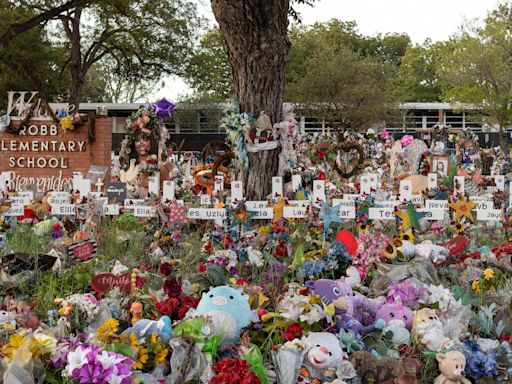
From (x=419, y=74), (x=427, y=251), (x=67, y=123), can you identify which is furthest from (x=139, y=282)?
(x=419, y=74)

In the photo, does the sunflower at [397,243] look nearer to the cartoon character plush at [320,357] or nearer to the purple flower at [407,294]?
the purple flower at [407,294]

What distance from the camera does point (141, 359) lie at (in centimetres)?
328

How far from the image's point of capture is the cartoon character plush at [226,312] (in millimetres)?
3473

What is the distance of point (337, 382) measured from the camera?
3139 mm

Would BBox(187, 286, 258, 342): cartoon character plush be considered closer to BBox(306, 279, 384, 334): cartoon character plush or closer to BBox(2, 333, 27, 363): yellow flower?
BBox(306, 279, 384, 334): cartoon character plush

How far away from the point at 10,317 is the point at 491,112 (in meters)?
33.3

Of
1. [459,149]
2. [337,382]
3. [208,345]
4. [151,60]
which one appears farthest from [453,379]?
[151,60]

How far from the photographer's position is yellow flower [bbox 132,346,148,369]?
3.23 metres

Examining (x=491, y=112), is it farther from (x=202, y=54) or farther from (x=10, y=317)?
(x=10, y=317)

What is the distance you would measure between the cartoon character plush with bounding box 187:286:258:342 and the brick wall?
8613 mm

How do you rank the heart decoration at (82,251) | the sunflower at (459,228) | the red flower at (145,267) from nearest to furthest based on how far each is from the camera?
the heart decoration at (82,251)
the red flower at (145,267)
the sunflower at (459,228)

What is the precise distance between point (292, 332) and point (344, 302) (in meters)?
0.46

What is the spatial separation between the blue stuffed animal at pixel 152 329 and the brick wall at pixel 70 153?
340 inches

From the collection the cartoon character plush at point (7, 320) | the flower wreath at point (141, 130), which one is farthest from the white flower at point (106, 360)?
the flower wreath at point (141, 130)
